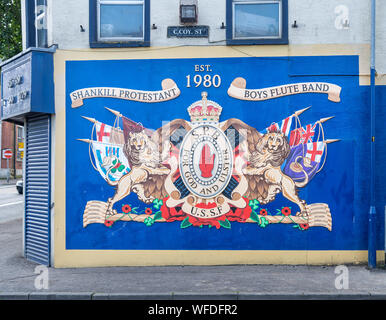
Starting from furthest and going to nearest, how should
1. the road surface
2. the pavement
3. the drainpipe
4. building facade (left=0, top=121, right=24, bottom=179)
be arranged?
building facade (left=0, top=121, right=24, bottom=179) → the road surface → the drainpipe → the pavement

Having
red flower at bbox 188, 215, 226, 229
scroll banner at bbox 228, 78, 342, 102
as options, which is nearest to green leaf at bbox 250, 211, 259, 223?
red flower at bbox 188, 215, 226, 229

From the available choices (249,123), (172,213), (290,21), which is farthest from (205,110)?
(290,21)

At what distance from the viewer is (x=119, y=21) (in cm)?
933

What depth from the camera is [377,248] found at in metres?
8.71

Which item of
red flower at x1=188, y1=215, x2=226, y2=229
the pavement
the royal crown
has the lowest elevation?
the pavement

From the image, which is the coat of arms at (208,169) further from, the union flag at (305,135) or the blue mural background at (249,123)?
the blue mural background at (249,123)

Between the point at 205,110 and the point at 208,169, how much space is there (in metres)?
1.28

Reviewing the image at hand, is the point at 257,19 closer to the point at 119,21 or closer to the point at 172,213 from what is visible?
the point at 119,21

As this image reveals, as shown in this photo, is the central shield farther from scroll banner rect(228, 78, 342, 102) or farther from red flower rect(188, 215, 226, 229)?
scroll banner rect(228, 78, 342, 102)

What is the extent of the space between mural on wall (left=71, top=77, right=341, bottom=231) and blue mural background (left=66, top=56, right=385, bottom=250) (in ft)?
0.39

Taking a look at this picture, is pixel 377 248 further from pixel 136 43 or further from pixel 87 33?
pixel 87 33

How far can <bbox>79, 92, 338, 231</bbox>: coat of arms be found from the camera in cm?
886

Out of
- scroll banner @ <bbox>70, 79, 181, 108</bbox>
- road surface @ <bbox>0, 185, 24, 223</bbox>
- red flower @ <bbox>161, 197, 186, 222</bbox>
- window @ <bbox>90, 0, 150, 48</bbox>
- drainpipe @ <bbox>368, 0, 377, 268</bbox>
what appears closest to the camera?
drainpipe @ <bbox>368, 0, 377, 268</bbox>

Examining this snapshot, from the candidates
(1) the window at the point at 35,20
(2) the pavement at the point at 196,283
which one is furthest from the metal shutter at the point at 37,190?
(1) the window at the point at 35,20
